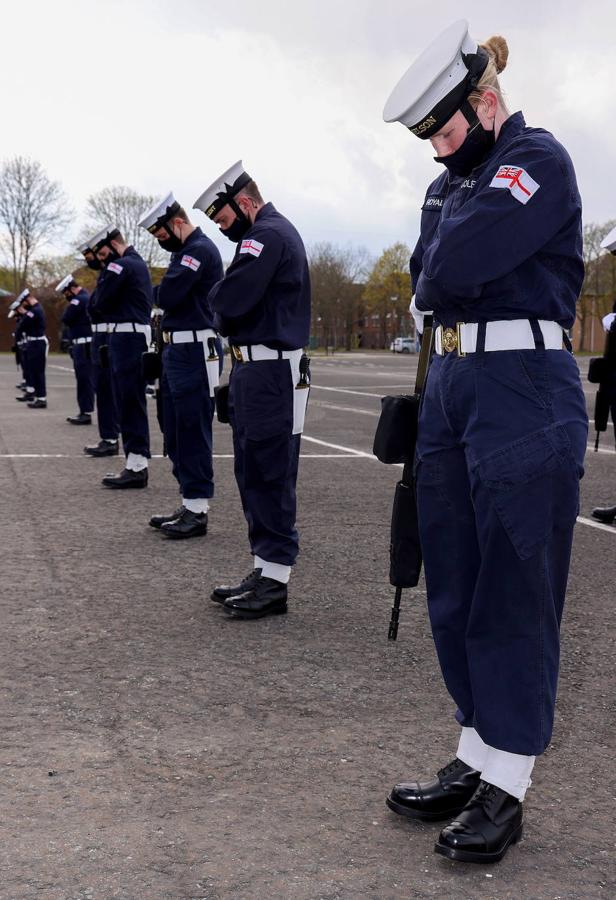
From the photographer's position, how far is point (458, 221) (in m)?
2.60

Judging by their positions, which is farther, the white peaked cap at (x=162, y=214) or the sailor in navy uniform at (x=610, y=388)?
the sailor in navy uniform at (x=610, y=388)

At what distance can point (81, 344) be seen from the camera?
1524 centimetres

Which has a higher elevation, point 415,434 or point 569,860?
point 415,434

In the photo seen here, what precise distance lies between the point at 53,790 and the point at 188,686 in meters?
0.98

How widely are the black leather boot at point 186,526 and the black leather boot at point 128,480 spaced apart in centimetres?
208

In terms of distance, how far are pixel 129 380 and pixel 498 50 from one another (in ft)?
21.4

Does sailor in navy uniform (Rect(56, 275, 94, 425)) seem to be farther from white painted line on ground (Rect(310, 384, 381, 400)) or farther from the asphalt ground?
the asphalt ground

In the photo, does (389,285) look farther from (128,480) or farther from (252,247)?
(252,247)

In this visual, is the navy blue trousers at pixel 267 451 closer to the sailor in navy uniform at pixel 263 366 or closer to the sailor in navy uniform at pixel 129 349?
the sailor in navy uniform at pixel 263 366

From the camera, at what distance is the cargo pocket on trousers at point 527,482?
2.60 meters

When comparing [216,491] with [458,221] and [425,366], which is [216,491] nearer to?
[425,366]

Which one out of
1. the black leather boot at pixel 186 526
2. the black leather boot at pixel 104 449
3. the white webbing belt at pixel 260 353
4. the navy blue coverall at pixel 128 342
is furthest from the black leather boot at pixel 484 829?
the black leather boot at pixel 104 449

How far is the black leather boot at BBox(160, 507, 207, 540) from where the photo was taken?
661 cm

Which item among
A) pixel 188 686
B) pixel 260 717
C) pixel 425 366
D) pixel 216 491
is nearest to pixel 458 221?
pixel 425 366
